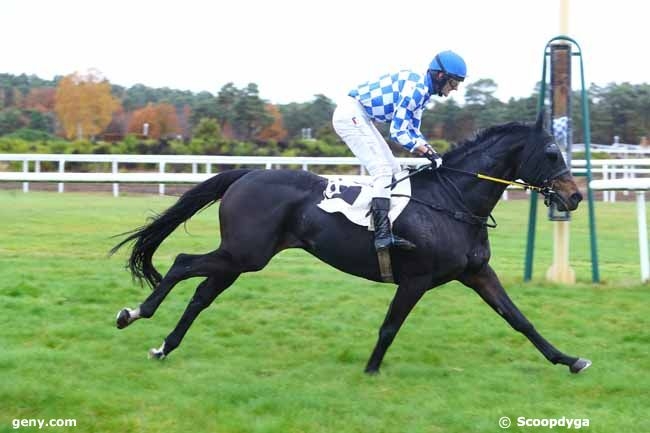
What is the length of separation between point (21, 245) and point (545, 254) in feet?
19.2

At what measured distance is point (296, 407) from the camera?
4.45 m

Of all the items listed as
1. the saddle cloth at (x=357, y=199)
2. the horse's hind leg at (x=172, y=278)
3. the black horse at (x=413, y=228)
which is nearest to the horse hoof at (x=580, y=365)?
the black horse at (x=413, y=228)

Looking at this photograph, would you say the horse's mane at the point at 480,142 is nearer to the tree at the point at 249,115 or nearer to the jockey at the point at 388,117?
the jockey at the point at 388,117

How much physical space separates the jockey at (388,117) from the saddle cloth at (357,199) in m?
0.07

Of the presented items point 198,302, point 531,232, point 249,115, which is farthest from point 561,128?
point 249,115

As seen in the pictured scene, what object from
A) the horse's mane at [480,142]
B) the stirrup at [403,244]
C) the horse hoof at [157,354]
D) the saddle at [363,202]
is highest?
the horse's mane at [480,142]

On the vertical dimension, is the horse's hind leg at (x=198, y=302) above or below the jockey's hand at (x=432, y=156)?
below

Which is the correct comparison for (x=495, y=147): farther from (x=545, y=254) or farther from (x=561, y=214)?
(x=545, y=254)

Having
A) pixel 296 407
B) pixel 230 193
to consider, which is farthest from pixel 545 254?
pixel 296 407

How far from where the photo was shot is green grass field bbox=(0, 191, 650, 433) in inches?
171

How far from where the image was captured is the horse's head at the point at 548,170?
17.8 feet

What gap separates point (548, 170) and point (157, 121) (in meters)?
24.8

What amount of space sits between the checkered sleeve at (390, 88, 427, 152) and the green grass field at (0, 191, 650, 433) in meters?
1.32

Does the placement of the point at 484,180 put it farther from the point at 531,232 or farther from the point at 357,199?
the point at 531,232
